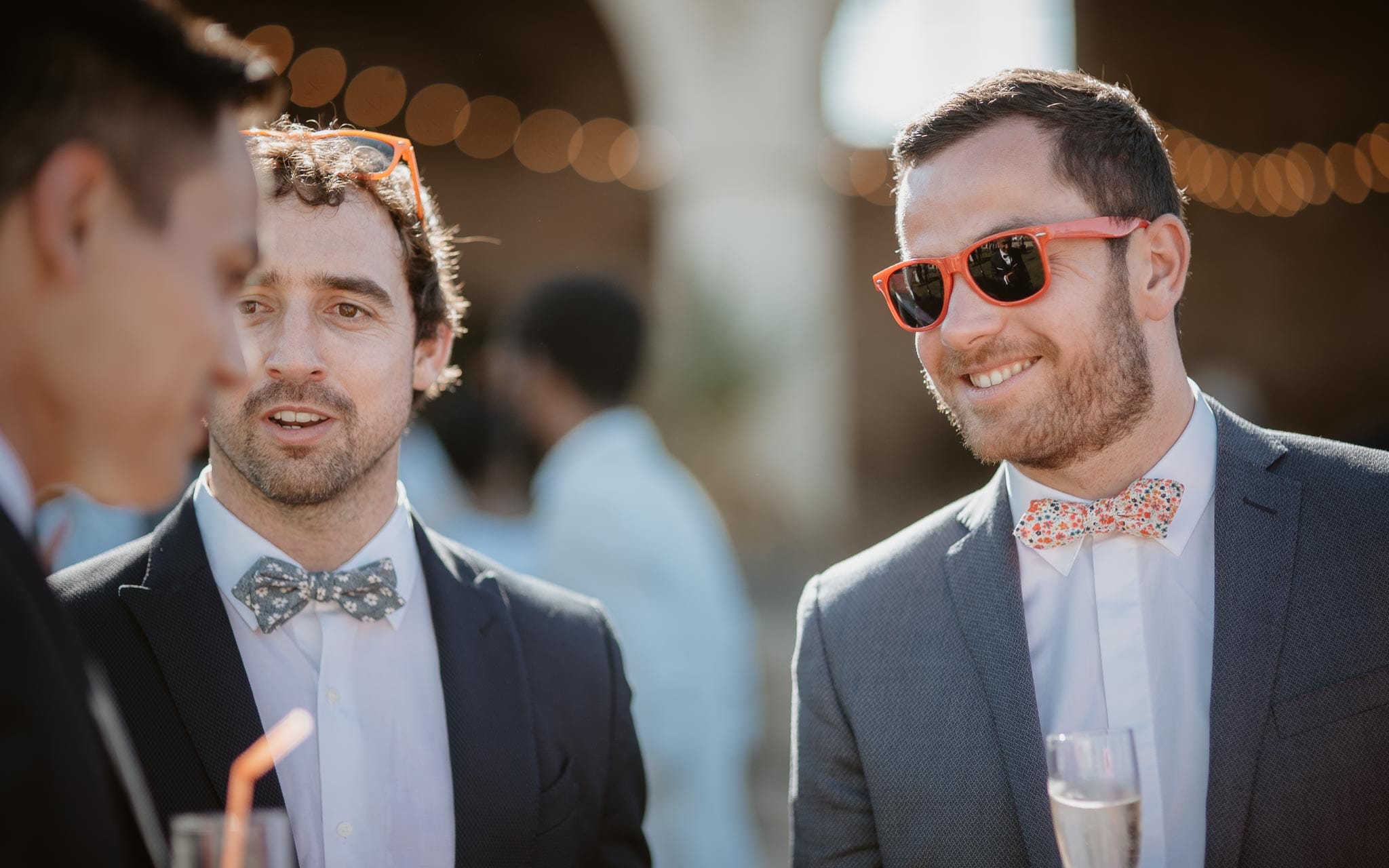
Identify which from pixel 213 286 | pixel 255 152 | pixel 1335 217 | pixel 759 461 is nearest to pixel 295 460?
pixel 255 152

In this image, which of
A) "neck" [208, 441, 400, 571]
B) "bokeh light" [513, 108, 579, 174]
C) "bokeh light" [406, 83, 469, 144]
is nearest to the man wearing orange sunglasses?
"neck" [208, 441, 400, 571]

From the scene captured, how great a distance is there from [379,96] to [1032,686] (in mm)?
15883

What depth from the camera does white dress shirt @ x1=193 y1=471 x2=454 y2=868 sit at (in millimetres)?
2238

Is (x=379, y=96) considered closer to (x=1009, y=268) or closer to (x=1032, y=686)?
(x=1009, y=268)

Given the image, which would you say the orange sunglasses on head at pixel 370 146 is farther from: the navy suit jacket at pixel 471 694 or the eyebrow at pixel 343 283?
the navy suit jacket at pixel 471 694

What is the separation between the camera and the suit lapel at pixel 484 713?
2.31 meters

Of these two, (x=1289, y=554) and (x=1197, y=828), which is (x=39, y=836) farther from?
(x=1289, y=554)

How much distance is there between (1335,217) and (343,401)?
57.2ft

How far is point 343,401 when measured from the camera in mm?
2434

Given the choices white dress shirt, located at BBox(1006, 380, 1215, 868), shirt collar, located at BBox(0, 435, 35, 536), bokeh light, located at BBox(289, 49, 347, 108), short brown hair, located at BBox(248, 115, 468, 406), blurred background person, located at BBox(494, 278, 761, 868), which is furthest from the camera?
bokeh light, located at BBox(289, 49, 347, 108)

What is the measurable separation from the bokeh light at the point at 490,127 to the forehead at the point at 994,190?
48.6 feet

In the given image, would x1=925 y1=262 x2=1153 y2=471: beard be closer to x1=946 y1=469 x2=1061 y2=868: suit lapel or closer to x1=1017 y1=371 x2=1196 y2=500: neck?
x1=1017 y1=371 x2=1196 y2=500: neck

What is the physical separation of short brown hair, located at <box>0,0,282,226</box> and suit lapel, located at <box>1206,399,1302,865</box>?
6.22 ft

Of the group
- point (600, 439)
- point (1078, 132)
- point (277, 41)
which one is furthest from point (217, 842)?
point (277, 41)
